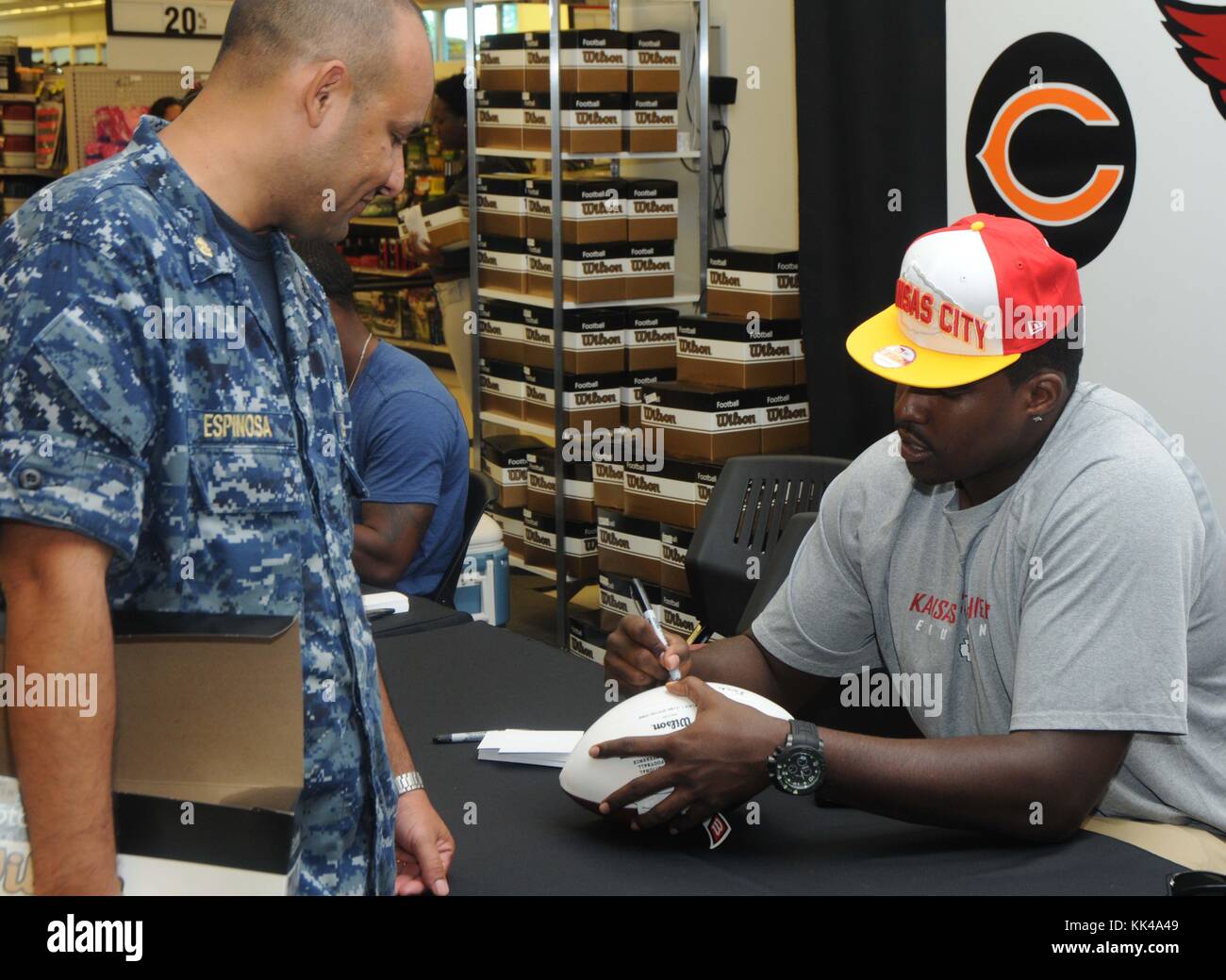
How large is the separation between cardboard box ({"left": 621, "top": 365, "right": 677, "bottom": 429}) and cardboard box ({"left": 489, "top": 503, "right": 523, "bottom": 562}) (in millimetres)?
624

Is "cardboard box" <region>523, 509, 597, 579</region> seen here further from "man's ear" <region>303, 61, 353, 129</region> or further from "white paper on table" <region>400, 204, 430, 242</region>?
"man's ear" <region>303, 61, 353, 129</region>

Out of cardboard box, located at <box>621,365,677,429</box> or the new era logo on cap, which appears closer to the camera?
the new era logo on cap

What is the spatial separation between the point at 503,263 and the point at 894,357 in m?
3.69

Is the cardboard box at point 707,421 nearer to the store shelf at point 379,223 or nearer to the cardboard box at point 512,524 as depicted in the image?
the cardboard box at point 512,524

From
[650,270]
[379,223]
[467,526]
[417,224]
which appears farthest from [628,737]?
[379,223]

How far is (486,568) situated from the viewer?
3633 mm

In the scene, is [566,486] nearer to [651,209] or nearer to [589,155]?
[651,209]

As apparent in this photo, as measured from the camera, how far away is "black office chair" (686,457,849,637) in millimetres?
2766

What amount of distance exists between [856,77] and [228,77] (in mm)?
2855

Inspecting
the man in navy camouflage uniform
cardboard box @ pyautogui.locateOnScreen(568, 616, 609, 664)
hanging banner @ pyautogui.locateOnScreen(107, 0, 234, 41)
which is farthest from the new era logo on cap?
hanging banner @ pyautogui.locateOnScreen(107, 0, 234, 41)

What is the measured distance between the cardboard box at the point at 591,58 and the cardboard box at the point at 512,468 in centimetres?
139

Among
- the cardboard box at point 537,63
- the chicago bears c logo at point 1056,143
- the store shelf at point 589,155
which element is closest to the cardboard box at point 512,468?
the store shelf at point 589,155

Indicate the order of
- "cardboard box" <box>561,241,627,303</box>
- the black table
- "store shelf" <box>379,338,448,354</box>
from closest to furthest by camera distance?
the black table → "cardboard box" <box>561,241,627,303</box> → "store shelf" <box>379,338,448,354</box>
